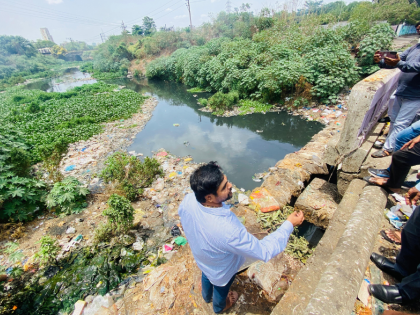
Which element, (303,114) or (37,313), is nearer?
(37,313)

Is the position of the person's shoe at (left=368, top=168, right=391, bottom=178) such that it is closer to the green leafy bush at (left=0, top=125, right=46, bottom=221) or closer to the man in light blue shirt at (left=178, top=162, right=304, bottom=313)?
the man in light blue shirt at (left=178, top=162, right=304, bottom=313)

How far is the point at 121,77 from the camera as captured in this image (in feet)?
72.5

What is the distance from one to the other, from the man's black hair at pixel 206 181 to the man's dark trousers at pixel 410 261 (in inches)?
53.5

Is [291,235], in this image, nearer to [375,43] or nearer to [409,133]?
[409,133]

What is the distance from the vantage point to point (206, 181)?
1042 millimetres

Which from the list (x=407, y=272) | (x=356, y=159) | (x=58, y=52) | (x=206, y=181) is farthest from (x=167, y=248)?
(x=58, y=52)

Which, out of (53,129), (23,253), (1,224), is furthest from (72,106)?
(23,253)

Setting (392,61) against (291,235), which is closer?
(392,61)

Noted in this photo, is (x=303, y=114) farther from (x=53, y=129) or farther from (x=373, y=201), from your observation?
(x=53, y=129)

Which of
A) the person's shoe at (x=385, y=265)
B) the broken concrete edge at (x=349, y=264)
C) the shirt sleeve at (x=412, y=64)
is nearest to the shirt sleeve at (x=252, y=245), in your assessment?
the broken concrete edge at (x=349, y=264)

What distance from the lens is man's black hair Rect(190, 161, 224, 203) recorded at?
41.2 inches

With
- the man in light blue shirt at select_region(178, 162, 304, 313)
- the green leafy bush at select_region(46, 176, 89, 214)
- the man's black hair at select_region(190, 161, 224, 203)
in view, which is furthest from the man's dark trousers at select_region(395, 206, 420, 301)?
the green leafy bush at select_region(46, 176, 89, 214)

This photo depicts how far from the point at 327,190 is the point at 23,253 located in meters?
4.44

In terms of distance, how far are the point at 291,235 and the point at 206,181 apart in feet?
6.73
